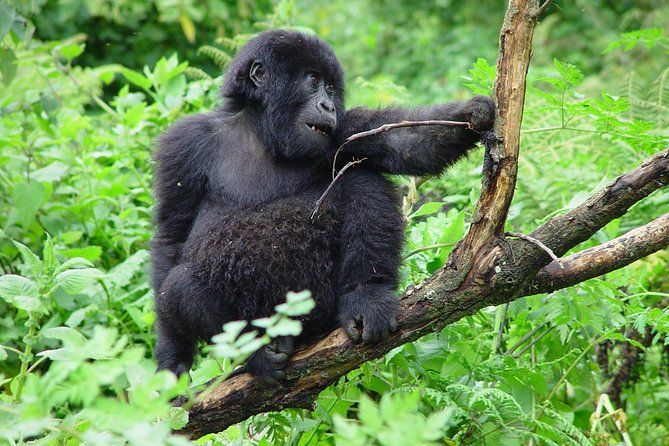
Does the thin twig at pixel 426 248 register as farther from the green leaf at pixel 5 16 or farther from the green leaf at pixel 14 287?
the green leaf at pixel 5 16

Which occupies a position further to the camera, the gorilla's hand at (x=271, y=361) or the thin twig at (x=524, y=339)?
the thin twig at (x=524, y=339)

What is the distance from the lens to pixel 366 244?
10.8ft

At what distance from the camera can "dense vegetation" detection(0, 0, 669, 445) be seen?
6.40 feet

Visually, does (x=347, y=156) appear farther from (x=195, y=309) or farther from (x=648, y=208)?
(x=648, y=208)

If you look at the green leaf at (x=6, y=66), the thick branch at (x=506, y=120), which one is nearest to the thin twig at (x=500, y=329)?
the thick branch at (x=506, y=120)

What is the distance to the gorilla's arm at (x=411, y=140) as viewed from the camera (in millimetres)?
3146

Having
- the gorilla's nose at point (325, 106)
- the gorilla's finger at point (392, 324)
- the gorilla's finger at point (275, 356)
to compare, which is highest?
the gorilla's nose at point (325, 106)

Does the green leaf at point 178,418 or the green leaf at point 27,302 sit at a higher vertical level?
the green leaf at point 27,302

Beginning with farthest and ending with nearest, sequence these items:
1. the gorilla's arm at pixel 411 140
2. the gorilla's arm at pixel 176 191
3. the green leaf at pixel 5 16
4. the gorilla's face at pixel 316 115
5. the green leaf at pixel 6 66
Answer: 1. the green leaf at pixel 6 66
2. the green leaf at pixel 5 16
3. the gorilla's arm at pixel 176 191
4. the gorilla's face at pixel 316 115
5. the gorilla's arm at pixel 411 140

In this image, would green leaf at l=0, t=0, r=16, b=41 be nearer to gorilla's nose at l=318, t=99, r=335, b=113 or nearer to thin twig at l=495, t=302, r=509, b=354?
gorilla's nose at l=318, t=99, r=335, b=113

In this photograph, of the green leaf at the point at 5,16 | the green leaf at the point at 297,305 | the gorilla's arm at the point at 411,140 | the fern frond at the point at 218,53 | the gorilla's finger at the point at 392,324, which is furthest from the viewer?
the fern frond at the point at 218,53

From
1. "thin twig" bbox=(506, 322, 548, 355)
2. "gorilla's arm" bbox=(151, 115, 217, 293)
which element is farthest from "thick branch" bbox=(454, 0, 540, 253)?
"gorilla's arm" bbox=(151, 115, 217, 293)

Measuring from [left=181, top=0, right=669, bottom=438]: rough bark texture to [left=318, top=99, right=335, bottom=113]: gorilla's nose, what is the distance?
0.94m

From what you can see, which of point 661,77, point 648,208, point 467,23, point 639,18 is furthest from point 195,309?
point 467,23
